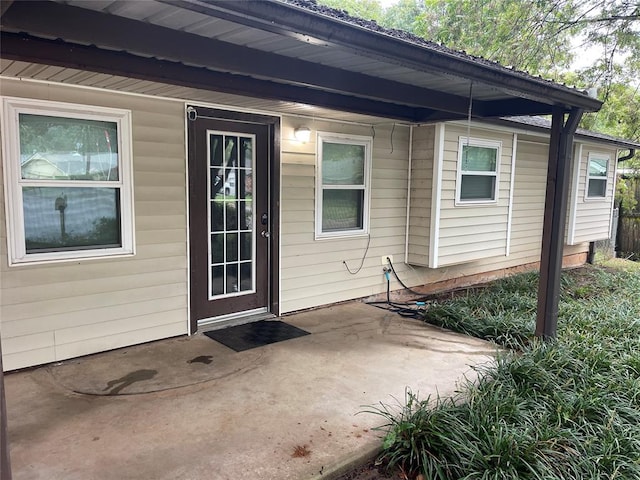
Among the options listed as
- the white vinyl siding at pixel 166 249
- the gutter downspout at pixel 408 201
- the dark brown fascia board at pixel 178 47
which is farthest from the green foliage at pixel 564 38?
the dark brown fascia board at pixel 178 47

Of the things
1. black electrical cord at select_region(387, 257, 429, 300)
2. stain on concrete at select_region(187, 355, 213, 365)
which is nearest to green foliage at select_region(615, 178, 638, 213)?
black electrical cord at select_region(387, 257, 429, 300)

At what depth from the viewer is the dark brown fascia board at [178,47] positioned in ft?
6.93

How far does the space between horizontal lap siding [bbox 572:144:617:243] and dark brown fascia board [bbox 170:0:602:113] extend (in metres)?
5.59

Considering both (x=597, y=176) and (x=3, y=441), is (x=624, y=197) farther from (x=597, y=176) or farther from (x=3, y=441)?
(x=3, y=441)

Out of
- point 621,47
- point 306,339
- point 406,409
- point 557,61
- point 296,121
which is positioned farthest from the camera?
point 557,61

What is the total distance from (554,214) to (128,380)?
389 centimetres

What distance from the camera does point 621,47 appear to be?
8984 mm

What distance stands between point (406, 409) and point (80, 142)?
3195 millimetres

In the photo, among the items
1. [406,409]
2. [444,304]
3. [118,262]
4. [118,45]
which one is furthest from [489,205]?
[118,45]

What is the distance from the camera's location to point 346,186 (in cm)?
559

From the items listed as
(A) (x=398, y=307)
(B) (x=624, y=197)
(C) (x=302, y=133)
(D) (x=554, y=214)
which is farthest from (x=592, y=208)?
(C) (x=302, y=133)

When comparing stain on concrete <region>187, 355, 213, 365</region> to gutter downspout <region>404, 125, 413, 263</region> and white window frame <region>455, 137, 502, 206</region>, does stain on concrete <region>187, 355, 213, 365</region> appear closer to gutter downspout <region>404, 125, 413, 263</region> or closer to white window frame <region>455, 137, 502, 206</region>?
gutter downspout <region>404, 125, 413, 263</region>

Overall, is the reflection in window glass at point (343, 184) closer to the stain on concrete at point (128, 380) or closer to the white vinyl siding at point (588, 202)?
the stain on concrete at point (128, 380)

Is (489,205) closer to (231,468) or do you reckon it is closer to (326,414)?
(326,414)
